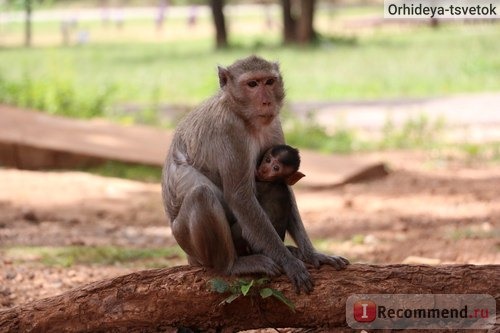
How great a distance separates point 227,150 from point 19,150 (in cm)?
786

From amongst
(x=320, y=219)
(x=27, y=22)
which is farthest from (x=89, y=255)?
(x=27, y=22)

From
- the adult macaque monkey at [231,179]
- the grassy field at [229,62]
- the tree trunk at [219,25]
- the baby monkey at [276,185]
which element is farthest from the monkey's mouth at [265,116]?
the tree trunk at [219,25]

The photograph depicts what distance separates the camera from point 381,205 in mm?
11539

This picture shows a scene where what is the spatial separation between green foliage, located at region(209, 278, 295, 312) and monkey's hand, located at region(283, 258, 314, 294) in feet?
0.34

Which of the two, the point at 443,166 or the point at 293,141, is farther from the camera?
the point at 293,141

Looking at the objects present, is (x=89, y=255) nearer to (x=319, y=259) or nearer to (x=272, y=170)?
(x=272, y=170)

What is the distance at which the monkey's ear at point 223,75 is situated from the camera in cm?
610

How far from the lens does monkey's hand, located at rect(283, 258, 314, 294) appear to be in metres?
5.30

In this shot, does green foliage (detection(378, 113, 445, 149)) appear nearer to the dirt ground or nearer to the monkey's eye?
the dirt ground

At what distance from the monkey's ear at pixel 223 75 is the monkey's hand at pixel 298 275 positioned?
1.33m

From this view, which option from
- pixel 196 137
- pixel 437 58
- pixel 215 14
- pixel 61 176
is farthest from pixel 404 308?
pixel 215 14

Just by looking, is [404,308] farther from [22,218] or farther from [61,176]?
[61,176]

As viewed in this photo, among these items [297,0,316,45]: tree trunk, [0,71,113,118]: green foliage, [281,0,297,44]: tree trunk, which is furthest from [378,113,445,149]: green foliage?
[281,0,297,44]: tree trunk

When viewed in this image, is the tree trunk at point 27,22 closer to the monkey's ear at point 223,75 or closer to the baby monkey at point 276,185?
the monkey's ear at point 223,75
